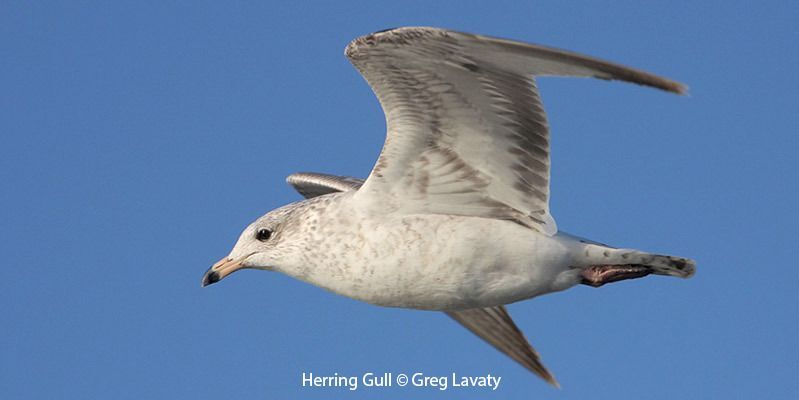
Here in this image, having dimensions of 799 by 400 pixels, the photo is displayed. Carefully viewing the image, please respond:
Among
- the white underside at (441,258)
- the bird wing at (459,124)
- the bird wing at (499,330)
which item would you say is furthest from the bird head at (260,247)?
the bird wing at (499,330)

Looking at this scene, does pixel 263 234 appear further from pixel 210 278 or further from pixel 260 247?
pixel 210 278

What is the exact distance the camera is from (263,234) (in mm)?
10805

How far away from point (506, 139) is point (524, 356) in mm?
3521

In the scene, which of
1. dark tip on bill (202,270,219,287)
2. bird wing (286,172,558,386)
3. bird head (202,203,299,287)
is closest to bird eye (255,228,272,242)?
bird head (202,203,299,287)

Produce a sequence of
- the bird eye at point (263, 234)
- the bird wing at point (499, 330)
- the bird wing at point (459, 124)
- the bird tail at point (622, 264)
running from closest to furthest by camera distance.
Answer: the bird wing at point (459, 124)
the bird tail at point (622, 264)
the bird eye at point (263, 234)
the bird wing at point (499, 330)

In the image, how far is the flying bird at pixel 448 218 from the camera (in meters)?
9.29

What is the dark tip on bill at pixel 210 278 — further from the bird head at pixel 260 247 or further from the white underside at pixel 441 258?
the white underside at pixel 441 258

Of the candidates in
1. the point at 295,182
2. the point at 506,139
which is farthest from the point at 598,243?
the point at 295,182

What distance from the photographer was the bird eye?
10.8 meters

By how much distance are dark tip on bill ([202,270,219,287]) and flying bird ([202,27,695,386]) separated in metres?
0.52

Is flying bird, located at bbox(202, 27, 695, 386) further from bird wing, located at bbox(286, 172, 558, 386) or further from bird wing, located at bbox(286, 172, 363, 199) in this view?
bird wing, located at bbox(286, 172, 558, 386)

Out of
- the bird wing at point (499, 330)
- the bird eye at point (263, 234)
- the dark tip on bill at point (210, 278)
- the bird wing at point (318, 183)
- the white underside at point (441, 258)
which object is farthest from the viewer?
the bird wing at point (318, 183)

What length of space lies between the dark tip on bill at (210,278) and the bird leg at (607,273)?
3.50m

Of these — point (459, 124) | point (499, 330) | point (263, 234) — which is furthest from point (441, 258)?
point (499, 330)
